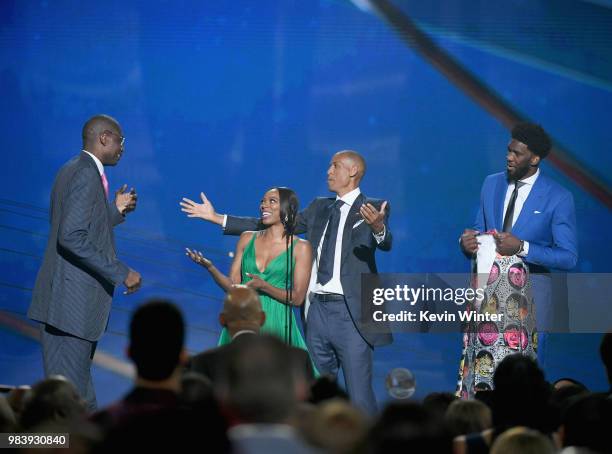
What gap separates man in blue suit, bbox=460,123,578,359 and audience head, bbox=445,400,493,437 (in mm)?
3333

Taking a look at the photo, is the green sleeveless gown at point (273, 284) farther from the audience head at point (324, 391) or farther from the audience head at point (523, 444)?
the audience head at point (523, 444)

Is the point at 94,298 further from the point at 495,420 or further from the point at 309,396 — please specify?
the point at 495,420

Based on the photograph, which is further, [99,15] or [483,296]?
[99,15]

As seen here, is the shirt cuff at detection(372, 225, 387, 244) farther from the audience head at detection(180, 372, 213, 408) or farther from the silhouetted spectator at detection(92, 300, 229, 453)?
the silhouetted spectator at detection(92, 300, 229, 453)

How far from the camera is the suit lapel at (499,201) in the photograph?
22.2ft

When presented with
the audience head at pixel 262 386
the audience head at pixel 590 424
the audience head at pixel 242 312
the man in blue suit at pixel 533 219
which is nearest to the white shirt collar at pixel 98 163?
the audience head at pixel 242 312

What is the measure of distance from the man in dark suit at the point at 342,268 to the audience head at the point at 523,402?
11.0 ft

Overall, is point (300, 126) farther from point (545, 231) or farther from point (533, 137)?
point (545, 231)

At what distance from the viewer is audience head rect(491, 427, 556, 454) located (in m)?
2.36

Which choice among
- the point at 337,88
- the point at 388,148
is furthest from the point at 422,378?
the point at 337,88

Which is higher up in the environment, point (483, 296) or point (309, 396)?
point (483, 296)

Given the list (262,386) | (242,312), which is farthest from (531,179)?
(262,386)

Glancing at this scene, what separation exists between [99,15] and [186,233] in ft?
5.93

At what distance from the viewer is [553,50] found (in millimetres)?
7301
